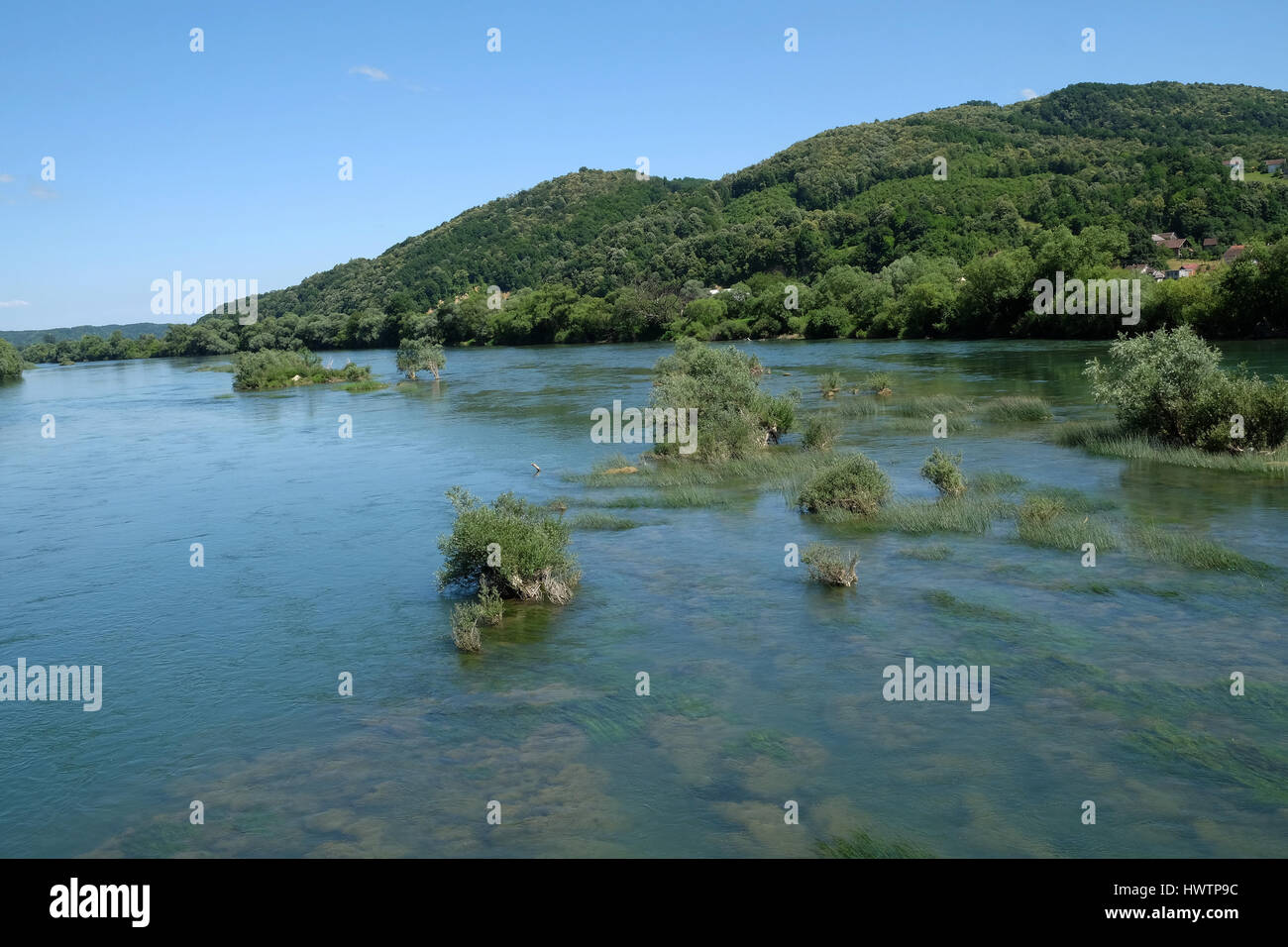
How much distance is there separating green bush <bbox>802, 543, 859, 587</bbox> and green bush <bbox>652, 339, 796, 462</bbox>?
11.7 metres

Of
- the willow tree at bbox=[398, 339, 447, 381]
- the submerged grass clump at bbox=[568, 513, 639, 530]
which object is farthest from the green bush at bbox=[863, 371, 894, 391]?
the willow tree at bbox=[398, 339, 447, 381]

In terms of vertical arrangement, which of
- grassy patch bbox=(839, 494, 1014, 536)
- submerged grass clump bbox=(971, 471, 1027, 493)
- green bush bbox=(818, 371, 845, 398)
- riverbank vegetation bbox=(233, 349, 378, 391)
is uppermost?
Answer: riverbank vegetation bbox=(233, 349, 378, 391)

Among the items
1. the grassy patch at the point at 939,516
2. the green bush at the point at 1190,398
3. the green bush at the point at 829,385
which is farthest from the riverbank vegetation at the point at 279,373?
the grassy patch at the point at 939,516

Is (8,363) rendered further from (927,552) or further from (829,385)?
(927,552)

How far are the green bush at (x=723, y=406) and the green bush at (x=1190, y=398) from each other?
10.2 meters

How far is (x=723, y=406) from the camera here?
33.0 m

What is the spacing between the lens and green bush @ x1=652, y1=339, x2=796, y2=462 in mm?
30844

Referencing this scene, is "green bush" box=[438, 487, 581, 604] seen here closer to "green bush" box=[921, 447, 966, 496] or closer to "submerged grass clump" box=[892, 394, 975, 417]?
"green bush" box=[921, 447, 966, 496]

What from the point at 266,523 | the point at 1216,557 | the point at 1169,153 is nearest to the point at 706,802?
the point at 1216,557

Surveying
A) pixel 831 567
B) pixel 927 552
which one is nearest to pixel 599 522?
pixel 831 567

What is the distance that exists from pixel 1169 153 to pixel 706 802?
449 ft

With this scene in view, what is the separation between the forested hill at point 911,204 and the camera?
110438mm

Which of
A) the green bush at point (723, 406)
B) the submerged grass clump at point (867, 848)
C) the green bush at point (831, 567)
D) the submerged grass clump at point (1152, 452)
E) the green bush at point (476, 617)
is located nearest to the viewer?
the submerged grass clump at point (867, 848)

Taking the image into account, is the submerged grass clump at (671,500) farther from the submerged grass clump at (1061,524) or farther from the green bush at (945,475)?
the submerged grass clump at (1061,524)
